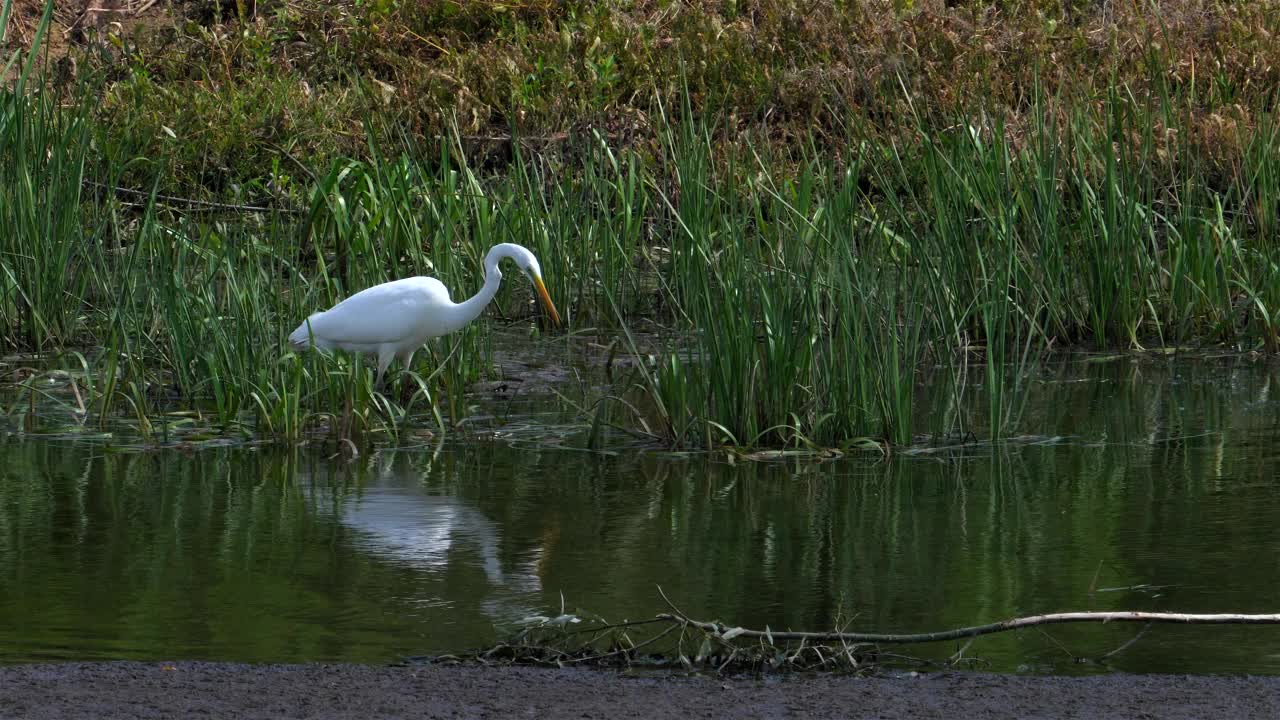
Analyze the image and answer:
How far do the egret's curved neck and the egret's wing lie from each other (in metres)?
0.07

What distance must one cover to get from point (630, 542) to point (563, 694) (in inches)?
53.6

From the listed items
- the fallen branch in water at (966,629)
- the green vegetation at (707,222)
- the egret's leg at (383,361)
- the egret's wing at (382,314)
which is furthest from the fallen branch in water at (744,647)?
the egret's leg at (383,361)

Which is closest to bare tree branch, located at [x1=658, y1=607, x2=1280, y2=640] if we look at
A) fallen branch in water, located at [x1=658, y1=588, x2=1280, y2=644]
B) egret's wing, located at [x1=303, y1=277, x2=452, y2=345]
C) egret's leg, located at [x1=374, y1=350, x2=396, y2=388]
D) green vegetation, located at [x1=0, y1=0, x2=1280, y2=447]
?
fallen branch in water, located at [x1=658, y1=588, x2=1280, y2=644]

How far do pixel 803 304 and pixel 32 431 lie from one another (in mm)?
2716

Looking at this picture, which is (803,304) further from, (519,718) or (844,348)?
(519,718)

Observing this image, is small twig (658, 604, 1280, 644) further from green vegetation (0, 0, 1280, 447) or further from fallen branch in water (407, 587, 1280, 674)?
green vegetation (0, 0, 1280, 447)

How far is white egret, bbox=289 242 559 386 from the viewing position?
6.82 metres

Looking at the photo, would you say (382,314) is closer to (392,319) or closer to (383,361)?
(392,319)

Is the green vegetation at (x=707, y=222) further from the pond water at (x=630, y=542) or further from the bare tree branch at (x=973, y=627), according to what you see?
the bare tree branch at (x=973, y=627)

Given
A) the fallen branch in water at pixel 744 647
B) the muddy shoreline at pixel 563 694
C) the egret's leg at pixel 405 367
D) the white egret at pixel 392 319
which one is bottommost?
the muddy shoreline at pixel 563 694

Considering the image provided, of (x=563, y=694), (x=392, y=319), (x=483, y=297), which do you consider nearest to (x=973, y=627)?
(x=563, y=694)

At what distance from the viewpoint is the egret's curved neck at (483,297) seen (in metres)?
7.05

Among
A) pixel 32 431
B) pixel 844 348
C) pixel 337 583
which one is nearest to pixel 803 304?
pixel 844 348

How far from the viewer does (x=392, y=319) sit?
268 inches
